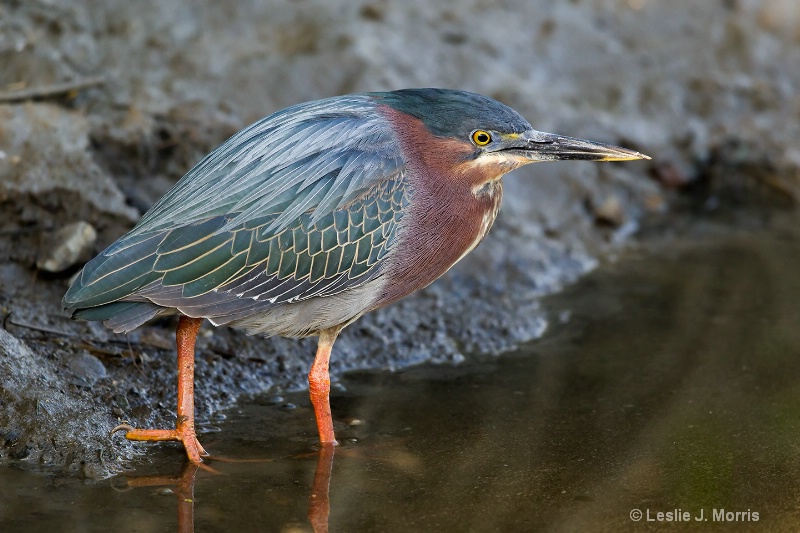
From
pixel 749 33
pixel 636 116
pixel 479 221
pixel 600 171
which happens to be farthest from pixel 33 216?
pixel 749 33

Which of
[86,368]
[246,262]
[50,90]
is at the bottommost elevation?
[86,368]

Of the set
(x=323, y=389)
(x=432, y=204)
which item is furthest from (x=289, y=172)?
(x=323, y=389)

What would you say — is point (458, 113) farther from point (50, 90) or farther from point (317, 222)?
point (50, 90)

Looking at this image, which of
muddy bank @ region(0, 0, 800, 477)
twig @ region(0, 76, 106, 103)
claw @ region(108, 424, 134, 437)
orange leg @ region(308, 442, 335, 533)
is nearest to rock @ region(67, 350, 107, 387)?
muddy bank @ region(0, 0, 800, 477)

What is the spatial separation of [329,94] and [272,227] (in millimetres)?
3106

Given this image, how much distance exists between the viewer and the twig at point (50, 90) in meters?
6.32

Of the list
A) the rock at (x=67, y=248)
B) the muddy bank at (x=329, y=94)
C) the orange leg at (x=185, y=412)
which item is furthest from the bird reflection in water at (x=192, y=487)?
the rock at (x=67, y=248)

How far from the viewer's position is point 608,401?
17.6 ft

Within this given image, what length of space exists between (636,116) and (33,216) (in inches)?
206

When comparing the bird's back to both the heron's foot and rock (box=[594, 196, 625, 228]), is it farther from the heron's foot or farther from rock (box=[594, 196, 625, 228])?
rock (box=[594, 196, 625, 228])

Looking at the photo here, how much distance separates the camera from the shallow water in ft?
13.5

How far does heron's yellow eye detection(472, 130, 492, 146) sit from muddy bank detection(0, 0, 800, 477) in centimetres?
162

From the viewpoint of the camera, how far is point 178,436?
4711 mm

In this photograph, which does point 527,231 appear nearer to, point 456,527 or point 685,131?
point 685,131
